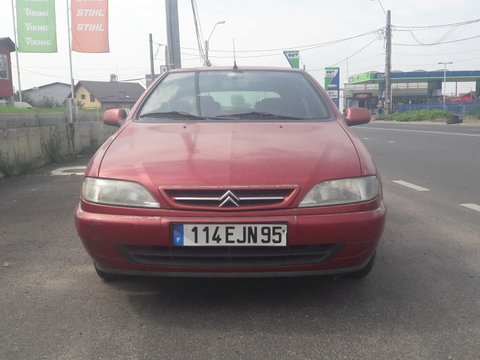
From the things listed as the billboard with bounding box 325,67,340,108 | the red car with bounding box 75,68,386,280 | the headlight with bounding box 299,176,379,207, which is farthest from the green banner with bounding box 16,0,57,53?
the billboard with bounding box 325,67,340,108

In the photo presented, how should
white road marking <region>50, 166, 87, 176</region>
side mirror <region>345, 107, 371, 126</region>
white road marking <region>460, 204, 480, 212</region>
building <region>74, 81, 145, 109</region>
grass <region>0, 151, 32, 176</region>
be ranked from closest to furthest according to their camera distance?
side mirror <region>345, 107, 371, 126</region> → white road marking <region>460, 204, 480, 212</region> → grass <region>0, 151, 32, 176</region> → white road marking <region>50, 166, 87, 176</region> → building <region>74, 81, 145, 109</region>

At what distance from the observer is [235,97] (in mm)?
4016

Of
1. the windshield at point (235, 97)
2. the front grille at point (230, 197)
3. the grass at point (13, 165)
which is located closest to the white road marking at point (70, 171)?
the grass at point (13, 165)

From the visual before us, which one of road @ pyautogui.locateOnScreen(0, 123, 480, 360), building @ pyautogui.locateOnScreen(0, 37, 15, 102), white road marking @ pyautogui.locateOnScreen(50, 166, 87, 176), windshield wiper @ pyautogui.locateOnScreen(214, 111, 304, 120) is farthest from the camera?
building @ pyautogui.locateOnScreen(0, 37, 15, 102)

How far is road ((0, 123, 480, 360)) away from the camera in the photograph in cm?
244

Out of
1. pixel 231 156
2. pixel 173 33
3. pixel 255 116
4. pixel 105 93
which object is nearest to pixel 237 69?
pixel 255 116

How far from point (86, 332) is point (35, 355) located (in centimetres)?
29

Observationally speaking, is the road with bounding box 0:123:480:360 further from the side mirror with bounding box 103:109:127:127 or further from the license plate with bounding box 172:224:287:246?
the side mirror with bounding box 103:109:127:127

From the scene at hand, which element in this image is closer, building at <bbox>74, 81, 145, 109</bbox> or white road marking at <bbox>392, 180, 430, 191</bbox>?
white road marking at <bbox>392, 180, 430, 191</bbox>

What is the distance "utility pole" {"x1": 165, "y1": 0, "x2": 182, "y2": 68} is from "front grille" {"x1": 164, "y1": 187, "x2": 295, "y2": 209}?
1006cm

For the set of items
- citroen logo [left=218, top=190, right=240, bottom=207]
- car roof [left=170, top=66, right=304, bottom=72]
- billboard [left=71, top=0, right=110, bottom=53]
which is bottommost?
citroen logo [left=218, top=190, right=240, bottom=207]

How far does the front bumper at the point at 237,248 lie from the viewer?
260 cm

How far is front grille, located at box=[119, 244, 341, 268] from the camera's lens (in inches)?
104

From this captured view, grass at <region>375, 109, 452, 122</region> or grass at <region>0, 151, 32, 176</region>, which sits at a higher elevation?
grass at <region>375, 109, 452, 122</region>
